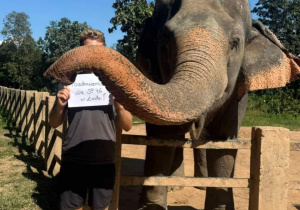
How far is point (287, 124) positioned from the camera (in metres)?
12.4

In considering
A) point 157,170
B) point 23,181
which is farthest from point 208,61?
point 23,181

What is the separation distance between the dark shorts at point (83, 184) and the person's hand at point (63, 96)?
17.9 inches

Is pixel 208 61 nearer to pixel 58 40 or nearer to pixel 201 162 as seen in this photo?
pixel 201 162

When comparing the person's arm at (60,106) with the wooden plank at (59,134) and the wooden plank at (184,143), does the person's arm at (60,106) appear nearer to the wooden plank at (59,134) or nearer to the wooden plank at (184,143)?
the wooden plank at (184,143)

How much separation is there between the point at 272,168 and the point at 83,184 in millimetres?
1286

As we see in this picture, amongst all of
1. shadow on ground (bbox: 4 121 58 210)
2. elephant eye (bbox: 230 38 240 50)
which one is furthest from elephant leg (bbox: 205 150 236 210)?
shadow on ground (bbox: 4 121 58 210)

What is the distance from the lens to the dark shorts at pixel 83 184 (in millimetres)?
2541

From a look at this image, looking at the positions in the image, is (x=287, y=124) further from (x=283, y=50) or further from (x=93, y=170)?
(x=93, y=170)

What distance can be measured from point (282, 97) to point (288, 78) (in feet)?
50.3

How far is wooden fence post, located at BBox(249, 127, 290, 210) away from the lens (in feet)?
8.37

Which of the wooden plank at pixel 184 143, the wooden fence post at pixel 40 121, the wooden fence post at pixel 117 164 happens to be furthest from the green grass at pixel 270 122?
the wooden fence post at pixel 117 164

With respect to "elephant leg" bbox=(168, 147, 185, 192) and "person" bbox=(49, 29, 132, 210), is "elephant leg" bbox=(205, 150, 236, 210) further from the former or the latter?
"person" bbox=(49, 29, 132, 210)

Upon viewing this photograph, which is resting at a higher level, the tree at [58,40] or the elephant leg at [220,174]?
the tree at [58,40]

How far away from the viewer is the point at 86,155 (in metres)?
2.54
